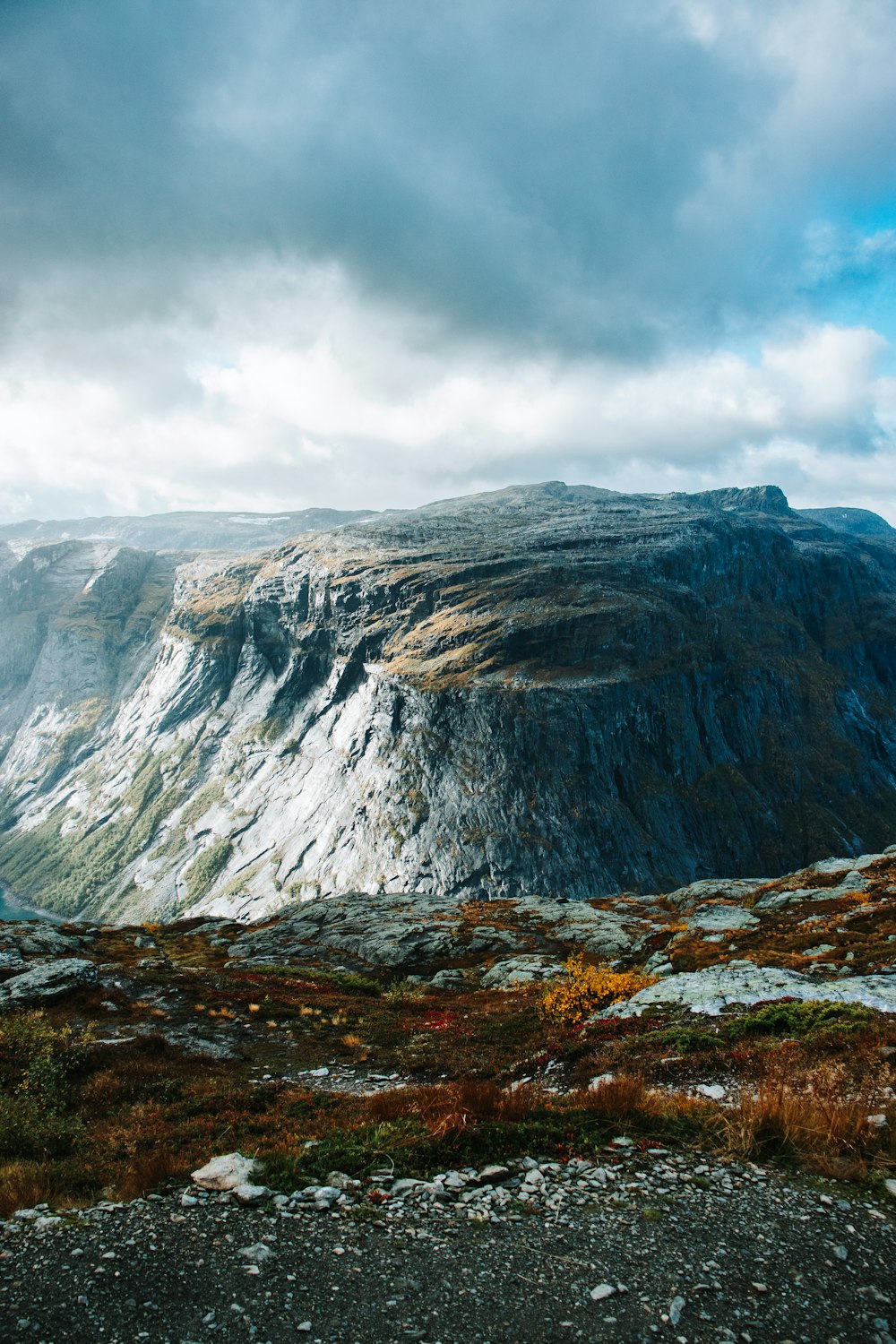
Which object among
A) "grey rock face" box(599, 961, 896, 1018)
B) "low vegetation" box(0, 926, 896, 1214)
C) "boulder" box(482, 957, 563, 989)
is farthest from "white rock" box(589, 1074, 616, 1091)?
"boulder" box(482, 957, 563, 989)

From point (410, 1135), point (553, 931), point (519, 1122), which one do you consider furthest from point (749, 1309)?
point (553, 931)

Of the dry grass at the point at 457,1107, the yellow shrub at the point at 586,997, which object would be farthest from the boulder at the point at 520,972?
the dry grass at the point at 457,1107

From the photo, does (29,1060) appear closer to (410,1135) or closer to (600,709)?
(410,1135)

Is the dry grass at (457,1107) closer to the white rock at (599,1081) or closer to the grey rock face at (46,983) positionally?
the white rock at (599,1081)

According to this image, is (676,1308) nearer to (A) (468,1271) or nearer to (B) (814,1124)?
(A) (468,1271)

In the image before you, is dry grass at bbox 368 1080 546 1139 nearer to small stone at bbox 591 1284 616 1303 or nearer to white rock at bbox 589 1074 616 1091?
white rock at bbox 589 1074 616 1091

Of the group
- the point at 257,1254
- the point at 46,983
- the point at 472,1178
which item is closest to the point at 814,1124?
the point at 472,1178
